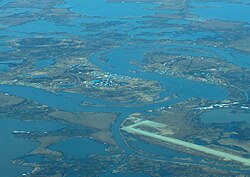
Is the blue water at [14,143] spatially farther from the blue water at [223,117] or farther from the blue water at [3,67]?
the blue water at [3,67]

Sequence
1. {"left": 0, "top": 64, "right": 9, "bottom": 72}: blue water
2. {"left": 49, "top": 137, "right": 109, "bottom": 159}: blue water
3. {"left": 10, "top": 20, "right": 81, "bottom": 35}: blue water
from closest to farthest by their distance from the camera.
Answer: {"left": 49, "top": 137, "right": 109, "bottom": 159}: blue water → {"left": 0, "top": 64, "right": 9, "bottom": 72}: blue water → {"left": 10, "top": 20, "right": 81, "bottom": 35}: blue water

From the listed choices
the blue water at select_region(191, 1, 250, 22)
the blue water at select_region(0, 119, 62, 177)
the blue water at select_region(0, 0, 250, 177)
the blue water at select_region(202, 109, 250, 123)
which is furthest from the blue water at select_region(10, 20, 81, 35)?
the blue water at select_region(202, 109, 250, 123)

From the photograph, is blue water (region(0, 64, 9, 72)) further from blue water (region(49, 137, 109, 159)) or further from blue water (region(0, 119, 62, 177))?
blue water (region(49, 137, 109, 159))

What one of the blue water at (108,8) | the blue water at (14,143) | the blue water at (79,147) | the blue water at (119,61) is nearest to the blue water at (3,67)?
the blue water at (119,61)

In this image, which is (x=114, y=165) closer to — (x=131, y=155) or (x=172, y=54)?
(x=131, y=155)

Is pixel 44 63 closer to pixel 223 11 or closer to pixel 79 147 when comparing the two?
pixel 79 147

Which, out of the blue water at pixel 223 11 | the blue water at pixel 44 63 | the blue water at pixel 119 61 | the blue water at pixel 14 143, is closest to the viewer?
the blue water at pixel 14 143

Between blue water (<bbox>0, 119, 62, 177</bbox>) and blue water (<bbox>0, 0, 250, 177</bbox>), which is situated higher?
blue water (<bbox>0, 119, 62, 177</bbox>)

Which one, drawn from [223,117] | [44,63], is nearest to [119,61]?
[44,63]

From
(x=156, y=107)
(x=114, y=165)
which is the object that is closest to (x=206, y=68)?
(x=156, y=107)
